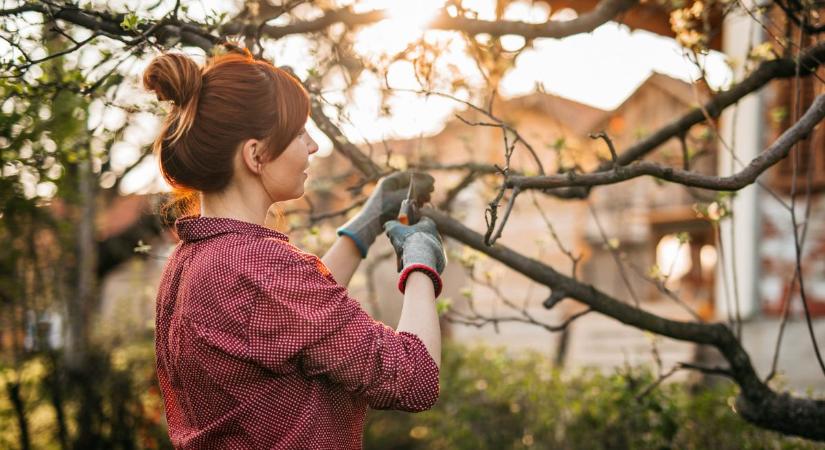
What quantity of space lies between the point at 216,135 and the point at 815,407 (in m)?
2.64

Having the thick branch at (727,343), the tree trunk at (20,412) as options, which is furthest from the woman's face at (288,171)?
the tree trunk at (20,412)

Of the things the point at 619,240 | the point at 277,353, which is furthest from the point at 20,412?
the point at 619,240

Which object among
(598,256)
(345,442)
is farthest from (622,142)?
(345,442)

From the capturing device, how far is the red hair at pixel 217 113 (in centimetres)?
166

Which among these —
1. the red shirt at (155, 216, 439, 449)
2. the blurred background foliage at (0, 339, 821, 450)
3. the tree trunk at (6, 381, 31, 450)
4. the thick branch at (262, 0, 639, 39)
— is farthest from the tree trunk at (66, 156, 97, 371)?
the red shirt at (155, 216, 439, 449)

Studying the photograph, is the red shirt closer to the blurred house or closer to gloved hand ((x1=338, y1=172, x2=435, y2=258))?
gloved hand ((x1=338, y1=172, x2=435, y2=258))

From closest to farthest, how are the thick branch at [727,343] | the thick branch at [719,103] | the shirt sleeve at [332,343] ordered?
the shirt sleeve at [332,343], the thick branch at [727,343], the thick branch at [719,103]

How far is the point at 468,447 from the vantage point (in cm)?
571

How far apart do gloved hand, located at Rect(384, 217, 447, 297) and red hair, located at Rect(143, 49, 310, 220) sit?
38 centimetres

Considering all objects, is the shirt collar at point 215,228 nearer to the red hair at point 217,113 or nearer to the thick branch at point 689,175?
the red hair at point 217,113

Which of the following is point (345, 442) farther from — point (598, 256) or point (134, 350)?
point (598, 256)

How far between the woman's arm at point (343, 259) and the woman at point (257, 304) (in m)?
0.37

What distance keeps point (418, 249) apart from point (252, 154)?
0.45 m

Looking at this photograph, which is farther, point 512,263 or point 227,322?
point 512,263
